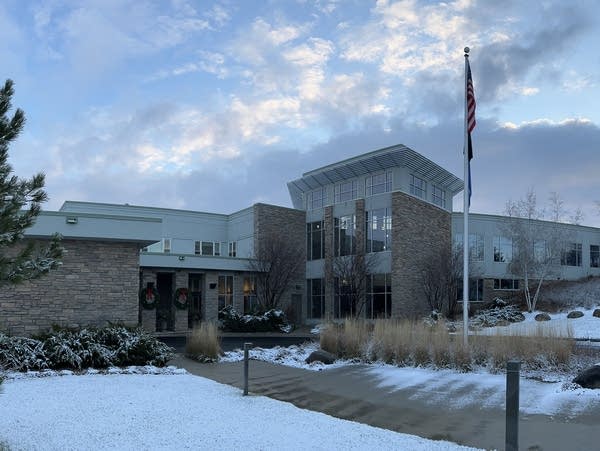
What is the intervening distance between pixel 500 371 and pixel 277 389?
460 centimetres

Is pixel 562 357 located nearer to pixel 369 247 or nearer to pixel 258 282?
pixel 369 247

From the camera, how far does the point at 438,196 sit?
128 feet

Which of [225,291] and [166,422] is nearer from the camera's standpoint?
[166,422]

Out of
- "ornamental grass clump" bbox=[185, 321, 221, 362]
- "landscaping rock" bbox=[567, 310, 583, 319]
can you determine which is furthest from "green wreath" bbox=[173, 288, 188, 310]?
"landscaping rock" bbox=[567, 310, 583, 319]

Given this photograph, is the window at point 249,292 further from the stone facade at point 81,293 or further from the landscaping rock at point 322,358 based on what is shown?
the landscaping rock at point 322,358

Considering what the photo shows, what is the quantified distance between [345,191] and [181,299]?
12.7m

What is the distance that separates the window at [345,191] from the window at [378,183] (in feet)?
3.76

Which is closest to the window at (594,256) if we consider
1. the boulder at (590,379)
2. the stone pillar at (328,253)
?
the stone pillar at (328,253)

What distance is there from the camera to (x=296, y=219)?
1603 inches

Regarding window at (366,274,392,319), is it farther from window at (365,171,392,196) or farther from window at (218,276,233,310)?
window at (218,276,233,310)

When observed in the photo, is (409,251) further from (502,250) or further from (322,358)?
(322,358)

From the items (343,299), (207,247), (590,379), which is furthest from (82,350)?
(207,247)

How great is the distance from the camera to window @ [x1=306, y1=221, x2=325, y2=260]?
130 ft

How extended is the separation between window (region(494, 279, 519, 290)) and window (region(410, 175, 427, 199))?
38.3 feet
